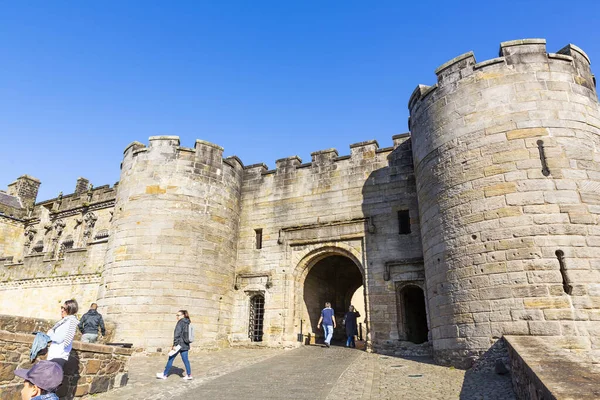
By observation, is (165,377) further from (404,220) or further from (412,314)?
(404,220)

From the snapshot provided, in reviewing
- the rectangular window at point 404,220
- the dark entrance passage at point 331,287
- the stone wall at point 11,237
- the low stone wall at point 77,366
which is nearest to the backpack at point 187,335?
the low stone wall at point 77,366

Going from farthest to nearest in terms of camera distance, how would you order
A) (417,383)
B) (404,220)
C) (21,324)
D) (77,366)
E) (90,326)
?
1. (404,220)
2. (90,326)
3. (21,324)
4. (417,383)
5. (77,366)

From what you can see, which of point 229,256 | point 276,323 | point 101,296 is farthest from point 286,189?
point 101,296

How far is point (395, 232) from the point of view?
1284cm

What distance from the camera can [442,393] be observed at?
21.7 ft

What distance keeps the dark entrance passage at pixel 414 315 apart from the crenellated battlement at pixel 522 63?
6271mm

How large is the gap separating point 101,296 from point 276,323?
5.71 metres

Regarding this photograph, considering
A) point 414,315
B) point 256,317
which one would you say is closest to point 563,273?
point 414,315

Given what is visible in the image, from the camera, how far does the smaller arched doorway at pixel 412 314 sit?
475 inches

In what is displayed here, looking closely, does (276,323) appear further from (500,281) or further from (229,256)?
(500,281)

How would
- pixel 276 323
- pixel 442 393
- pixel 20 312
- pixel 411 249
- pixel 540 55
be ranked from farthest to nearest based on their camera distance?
pixel 20 312
pixel 276 323
pixel 411 249
pixel 540 55
pixel 442 393

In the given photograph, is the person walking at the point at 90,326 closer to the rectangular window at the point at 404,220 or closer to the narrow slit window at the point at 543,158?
the rectangular window at the point at 404,220

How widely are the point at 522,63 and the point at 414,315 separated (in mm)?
8105

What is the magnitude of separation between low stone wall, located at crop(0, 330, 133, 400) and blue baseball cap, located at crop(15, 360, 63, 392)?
3.21 metres
